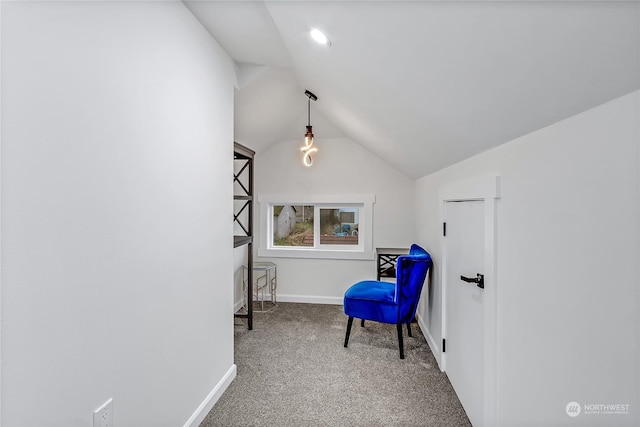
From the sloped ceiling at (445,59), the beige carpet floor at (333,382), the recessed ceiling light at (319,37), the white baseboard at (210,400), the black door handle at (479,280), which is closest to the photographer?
the sloped ceiling at (445,59)

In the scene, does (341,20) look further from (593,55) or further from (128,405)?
(128,405)


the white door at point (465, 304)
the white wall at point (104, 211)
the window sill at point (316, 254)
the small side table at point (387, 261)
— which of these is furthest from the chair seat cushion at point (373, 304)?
the white wall at point (104, 211)

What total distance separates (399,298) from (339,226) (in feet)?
5.94

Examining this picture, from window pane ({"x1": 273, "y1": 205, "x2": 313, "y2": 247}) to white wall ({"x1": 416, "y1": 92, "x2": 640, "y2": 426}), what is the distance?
3.06m

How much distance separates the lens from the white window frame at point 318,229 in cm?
405

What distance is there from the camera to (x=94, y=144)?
1049mm

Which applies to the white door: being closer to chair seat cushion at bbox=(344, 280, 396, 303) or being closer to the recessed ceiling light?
chair seat cushion at bbox=(344, 280, 396, 303)

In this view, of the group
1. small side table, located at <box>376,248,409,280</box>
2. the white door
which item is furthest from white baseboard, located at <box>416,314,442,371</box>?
small side table, located at <box>376,248,409,280</box>

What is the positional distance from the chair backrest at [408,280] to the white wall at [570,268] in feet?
3.51

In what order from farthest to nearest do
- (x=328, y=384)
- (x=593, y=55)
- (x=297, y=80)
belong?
(x=297, y=80)
(x=328, y=384)
(x=593, y=55)

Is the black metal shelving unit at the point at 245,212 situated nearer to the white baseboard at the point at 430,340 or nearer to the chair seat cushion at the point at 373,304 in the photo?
the chair seat cushion at the point at 373,304

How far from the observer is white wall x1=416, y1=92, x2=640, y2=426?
0.78m

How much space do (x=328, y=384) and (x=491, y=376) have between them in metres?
1.13

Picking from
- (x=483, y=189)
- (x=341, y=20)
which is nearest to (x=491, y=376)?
(x=483, y=189)
